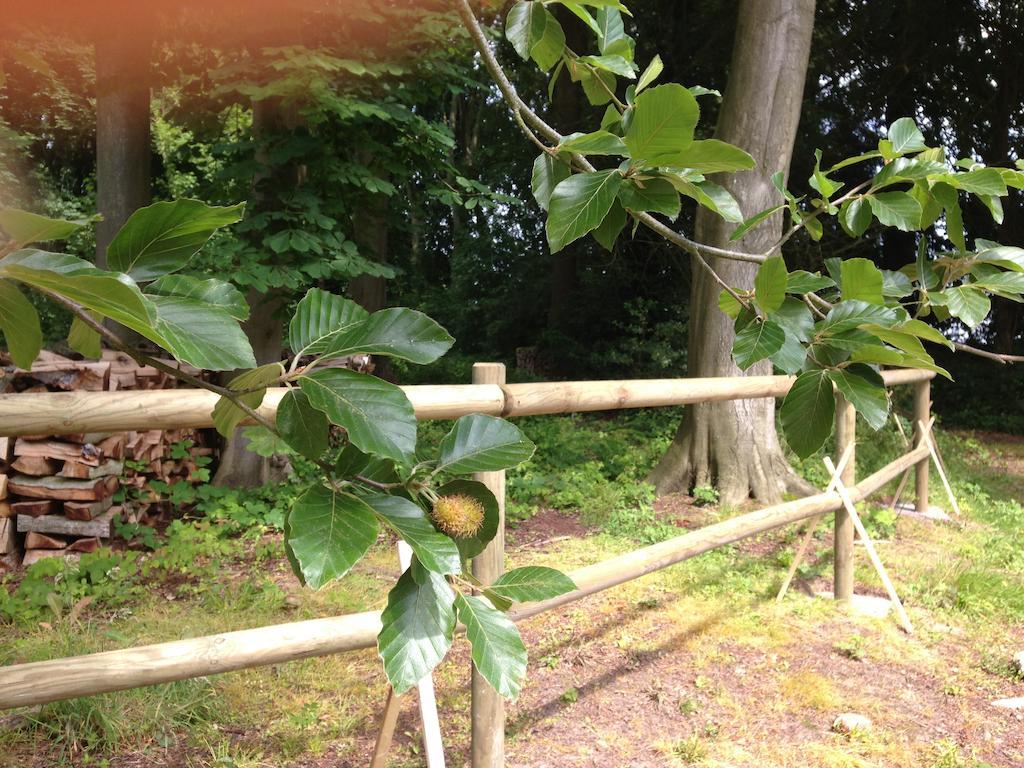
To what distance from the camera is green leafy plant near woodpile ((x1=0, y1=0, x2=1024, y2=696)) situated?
1.55 feet

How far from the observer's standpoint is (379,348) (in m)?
0.56

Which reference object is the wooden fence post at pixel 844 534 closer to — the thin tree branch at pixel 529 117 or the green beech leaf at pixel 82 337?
the thin tree branch at pixel 529 117

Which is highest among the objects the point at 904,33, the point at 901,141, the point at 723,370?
the point at 904,33

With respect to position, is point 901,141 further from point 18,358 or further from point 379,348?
point 18,358

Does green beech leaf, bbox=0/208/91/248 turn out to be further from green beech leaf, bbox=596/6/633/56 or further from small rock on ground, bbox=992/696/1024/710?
small rock on ground, bbox=992/696/1024/710

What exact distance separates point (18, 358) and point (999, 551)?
5210 mm

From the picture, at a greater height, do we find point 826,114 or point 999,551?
point 826,114

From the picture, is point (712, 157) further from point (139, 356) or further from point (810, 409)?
point (139, 356)

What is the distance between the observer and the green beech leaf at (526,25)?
880 mm

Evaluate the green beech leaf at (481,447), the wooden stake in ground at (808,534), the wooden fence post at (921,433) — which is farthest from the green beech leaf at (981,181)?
the wooden fence post at (921,433)


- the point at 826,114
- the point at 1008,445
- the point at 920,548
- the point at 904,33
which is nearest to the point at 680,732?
the point at 920,548

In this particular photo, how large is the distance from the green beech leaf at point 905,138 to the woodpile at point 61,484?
3.65 metres

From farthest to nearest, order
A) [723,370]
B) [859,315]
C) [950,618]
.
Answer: [723,370] < [950,618] < [859,315]

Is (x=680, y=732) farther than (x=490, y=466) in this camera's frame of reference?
Yes
